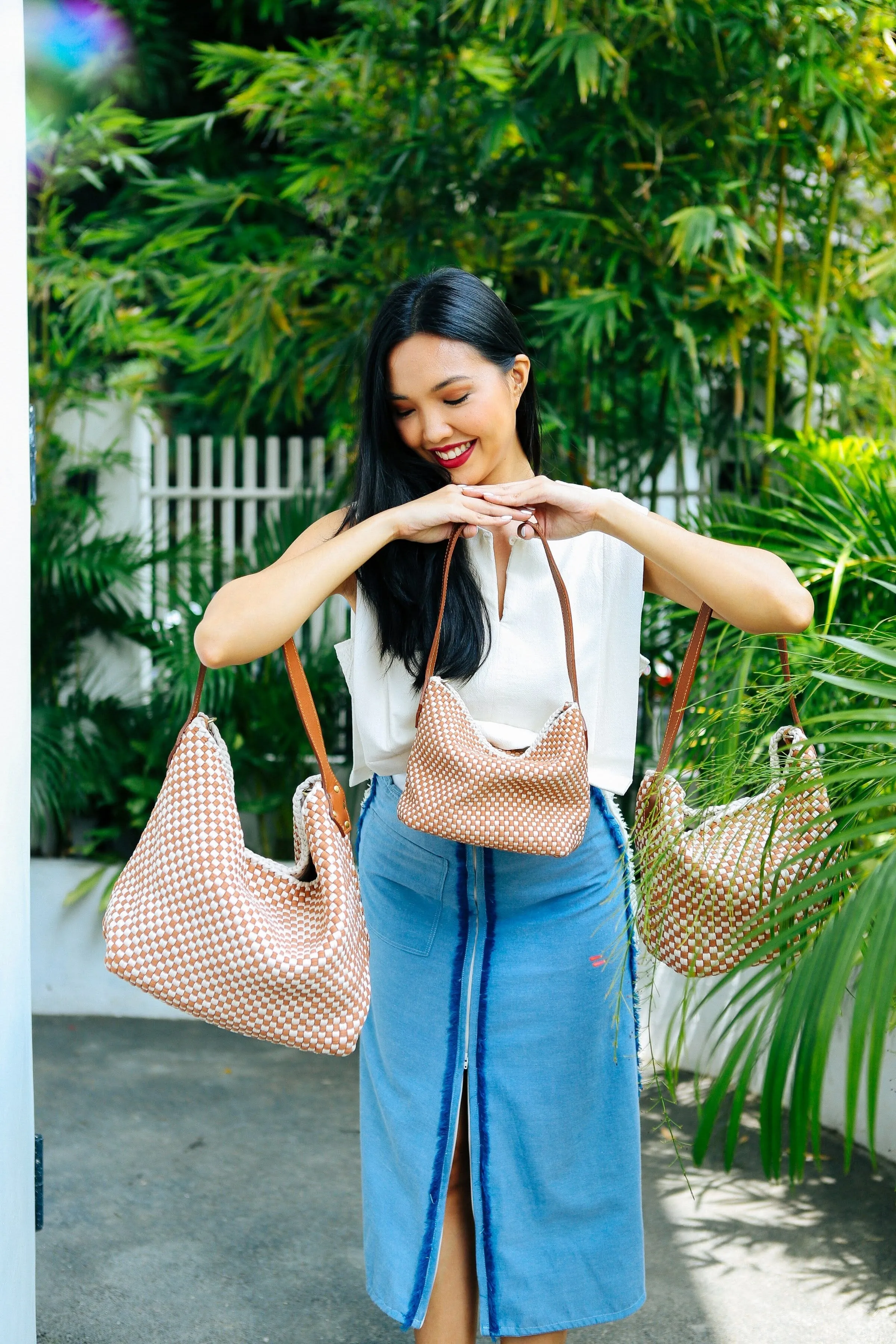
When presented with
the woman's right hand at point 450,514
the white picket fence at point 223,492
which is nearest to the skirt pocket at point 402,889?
the woman's right hand at point 450,514

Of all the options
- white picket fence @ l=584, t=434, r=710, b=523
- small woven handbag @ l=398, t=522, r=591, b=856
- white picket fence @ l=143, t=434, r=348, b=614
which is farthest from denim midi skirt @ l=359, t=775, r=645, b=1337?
white picket fence @ l=143, t=434, r=348, b=614

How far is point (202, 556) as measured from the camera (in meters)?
4.36

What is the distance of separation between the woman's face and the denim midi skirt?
47cm

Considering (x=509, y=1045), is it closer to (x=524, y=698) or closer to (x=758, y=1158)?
(x=524, y=698)

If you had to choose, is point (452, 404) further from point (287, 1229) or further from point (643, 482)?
point (643, 482)

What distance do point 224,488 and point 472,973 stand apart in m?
3.38

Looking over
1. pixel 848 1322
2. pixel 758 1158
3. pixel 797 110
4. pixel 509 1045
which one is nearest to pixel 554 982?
pixel 509 1045

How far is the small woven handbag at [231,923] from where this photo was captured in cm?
135

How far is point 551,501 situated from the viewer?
153 cm

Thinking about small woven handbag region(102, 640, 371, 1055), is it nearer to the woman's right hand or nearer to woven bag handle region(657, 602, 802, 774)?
the woman's right hand

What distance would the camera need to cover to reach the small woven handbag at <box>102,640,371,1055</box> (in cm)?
135

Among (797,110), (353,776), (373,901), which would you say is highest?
(797,110)

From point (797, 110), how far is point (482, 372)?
209cm

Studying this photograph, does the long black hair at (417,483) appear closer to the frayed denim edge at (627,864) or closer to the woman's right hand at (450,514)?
the woman's right hand at (450,514)
